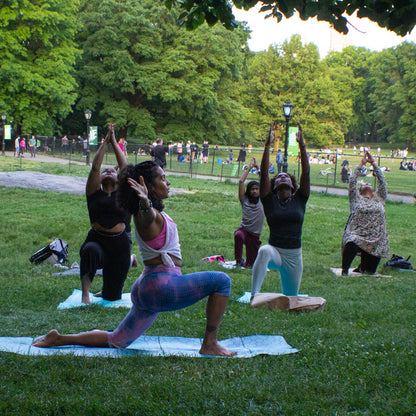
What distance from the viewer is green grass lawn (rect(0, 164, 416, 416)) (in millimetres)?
3830

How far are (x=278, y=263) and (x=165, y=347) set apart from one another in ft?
7.56

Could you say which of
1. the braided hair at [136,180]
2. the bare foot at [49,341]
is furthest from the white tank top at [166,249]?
the bare foot at [49,341]

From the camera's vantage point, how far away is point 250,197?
33.3 ft

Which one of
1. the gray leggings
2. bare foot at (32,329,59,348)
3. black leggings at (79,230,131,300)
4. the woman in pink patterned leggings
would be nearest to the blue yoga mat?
bare foot at (32,329,59,348)

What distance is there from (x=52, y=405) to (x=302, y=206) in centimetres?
411

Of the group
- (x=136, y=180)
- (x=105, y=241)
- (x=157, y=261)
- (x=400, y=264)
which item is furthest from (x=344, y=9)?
(x=400, y=264)

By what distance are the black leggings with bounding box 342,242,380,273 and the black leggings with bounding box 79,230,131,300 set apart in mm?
4489

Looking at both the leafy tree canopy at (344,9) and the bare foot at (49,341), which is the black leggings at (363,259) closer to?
the leafy tree canopy at (344,9)

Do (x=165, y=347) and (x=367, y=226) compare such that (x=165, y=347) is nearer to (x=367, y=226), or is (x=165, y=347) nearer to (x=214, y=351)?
(x=214, y=351)

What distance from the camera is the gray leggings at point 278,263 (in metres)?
6.86

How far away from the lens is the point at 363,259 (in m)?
10.2

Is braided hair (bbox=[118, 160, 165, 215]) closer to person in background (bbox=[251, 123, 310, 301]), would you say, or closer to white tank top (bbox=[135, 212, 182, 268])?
white tank top (bbox=[135, 212, 182, 268])

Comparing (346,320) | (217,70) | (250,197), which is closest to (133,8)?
(217,70)

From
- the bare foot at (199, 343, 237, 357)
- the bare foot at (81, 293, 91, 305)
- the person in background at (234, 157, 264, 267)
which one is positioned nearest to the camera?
the bare foot at (199, 343, 237, 357)
